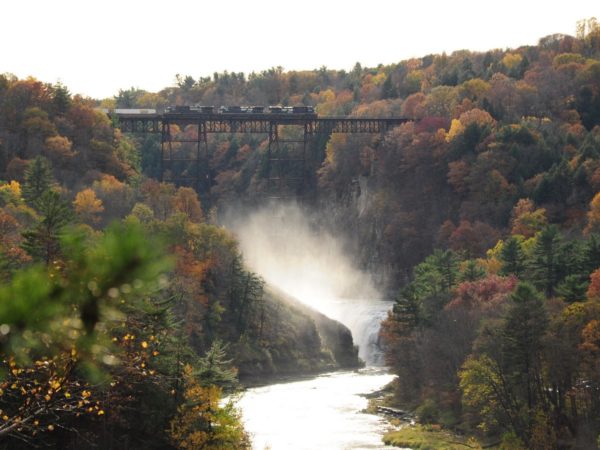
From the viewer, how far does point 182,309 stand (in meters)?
92.5

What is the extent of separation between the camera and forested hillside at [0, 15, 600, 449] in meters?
13.7

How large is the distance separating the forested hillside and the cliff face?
0.27 metres

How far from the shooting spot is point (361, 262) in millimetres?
153000

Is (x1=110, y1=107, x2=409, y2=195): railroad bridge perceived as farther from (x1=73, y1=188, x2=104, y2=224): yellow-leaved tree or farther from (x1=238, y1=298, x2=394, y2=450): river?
(x1=238, y1=298, x2=394, y2=450): river

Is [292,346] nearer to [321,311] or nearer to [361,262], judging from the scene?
[321,311]

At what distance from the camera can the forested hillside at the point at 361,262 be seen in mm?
13703

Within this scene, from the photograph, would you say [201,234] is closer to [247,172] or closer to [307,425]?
[307,425]

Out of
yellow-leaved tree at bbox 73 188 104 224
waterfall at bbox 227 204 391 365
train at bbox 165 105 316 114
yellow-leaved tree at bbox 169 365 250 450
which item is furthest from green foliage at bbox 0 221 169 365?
train at bbox 165 105 316 114

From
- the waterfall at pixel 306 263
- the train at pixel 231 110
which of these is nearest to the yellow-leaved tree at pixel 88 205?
the waterfall at pixel 306 263

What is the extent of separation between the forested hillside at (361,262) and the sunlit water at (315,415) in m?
4.15

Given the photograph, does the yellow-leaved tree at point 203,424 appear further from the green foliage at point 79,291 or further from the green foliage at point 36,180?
the green foliage at point 79,291

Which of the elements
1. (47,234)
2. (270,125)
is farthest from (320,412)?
(270,125)

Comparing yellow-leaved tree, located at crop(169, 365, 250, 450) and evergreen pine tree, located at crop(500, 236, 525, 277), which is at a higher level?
evergreen pine tree, located at crop(500, 236, 525, 277)

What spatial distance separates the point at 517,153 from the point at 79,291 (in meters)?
126
